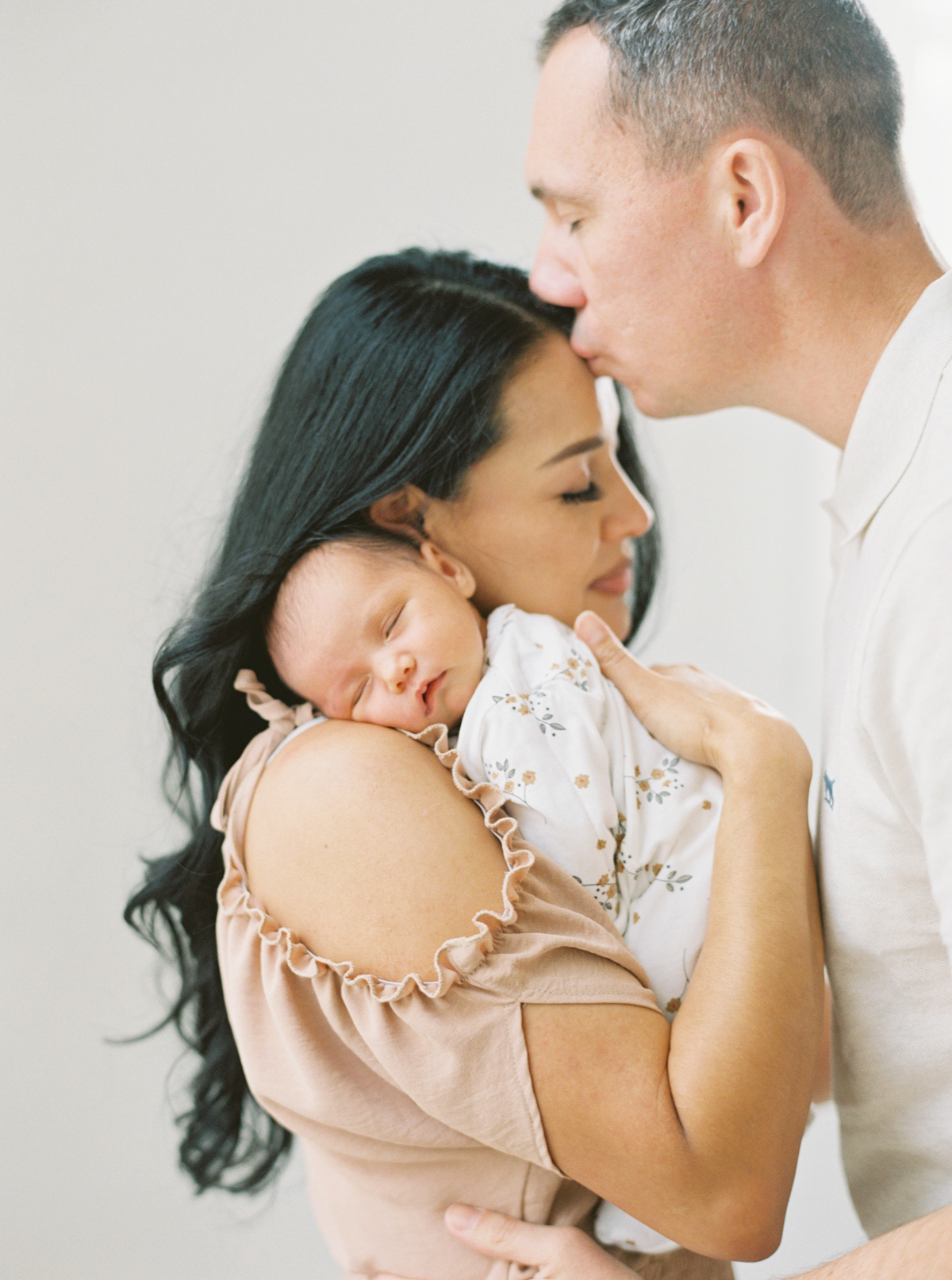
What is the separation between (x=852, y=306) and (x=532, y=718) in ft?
2.03

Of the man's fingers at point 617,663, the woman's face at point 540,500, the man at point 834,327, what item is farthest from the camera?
the woman's face at point 540,500

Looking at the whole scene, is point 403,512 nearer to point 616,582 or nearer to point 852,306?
point 616,582

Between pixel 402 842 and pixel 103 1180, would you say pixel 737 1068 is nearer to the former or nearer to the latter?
pixel 402 842

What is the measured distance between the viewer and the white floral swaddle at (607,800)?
45.9 inches

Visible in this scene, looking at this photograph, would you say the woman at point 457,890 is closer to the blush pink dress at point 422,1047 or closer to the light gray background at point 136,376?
the blush pink dress at point 422,1047

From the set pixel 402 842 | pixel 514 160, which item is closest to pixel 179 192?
pixel 514 160

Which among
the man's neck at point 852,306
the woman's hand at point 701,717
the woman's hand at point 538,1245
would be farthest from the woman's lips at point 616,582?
the woman's hand at point 538,1245

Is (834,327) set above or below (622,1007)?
above

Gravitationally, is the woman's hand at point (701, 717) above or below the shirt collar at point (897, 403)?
below

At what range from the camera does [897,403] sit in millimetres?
1176

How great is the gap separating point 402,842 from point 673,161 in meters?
0.87

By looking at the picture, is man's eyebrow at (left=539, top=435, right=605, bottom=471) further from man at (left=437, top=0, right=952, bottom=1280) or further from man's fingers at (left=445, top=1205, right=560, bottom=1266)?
man's fingers at (left=445, top=1205, right=560, bottom=1266)

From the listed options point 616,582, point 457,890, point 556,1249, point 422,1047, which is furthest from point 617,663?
point 556,1249

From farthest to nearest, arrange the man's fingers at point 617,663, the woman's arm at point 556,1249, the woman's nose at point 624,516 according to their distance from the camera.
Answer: the woman's nose at point 624,516, the man's fingers at point 617,663, the woman's arm at point 556,1249
